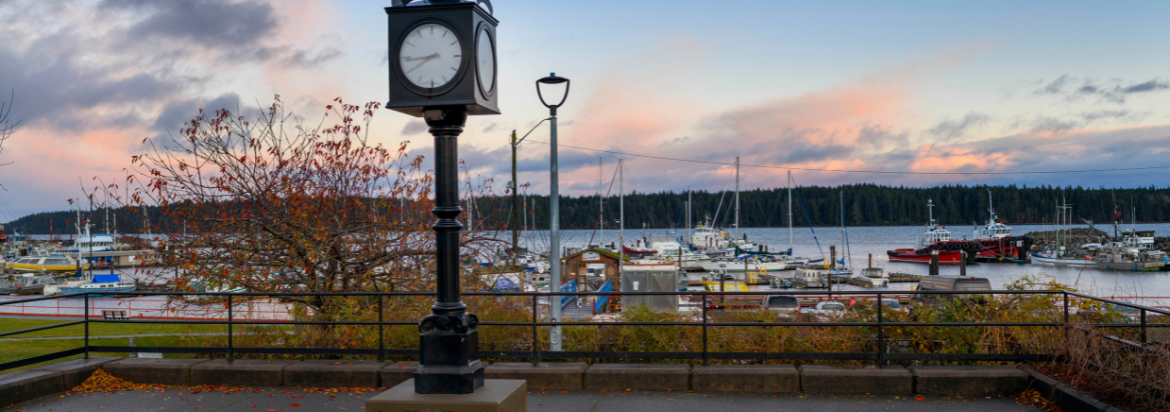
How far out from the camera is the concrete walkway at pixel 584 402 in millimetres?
6891

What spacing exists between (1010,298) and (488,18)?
7743 mm

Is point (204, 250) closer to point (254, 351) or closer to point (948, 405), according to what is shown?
point (254, 351)

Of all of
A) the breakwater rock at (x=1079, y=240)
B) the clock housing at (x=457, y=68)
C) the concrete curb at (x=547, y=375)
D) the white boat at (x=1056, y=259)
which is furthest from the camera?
the breakwater rock at (x=1079, y=240)

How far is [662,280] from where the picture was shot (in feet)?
68.2

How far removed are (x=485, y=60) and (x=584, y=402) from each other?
380 cm

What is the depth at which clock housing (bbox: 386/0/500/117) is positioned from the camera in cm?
491

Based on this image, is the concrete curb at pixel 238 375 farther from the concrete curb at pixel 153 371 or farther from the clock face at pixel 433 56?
the clock face at pixel 433 56

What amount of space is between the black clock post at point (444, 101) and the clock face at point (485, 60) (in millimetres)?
16

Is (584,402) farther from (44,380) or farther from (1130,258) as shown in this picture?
(1130,258)

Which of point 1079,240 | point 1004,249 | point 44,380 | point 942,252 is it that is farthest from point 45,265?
point 1079,240

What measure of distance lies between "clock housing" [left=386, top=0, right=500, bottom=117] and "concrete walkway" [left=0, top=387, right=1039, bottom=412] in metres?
3.42

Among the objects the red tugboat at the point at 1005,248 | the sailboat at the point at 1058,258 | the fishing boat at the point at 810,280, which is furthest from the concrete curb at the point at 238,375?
the red tugboat at the point at 1005,248

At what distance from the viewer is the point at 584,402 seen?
7.19 m

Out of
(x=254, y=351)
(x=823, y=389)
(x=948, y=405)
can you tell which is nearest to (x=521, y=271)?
(x=254, y=351)
